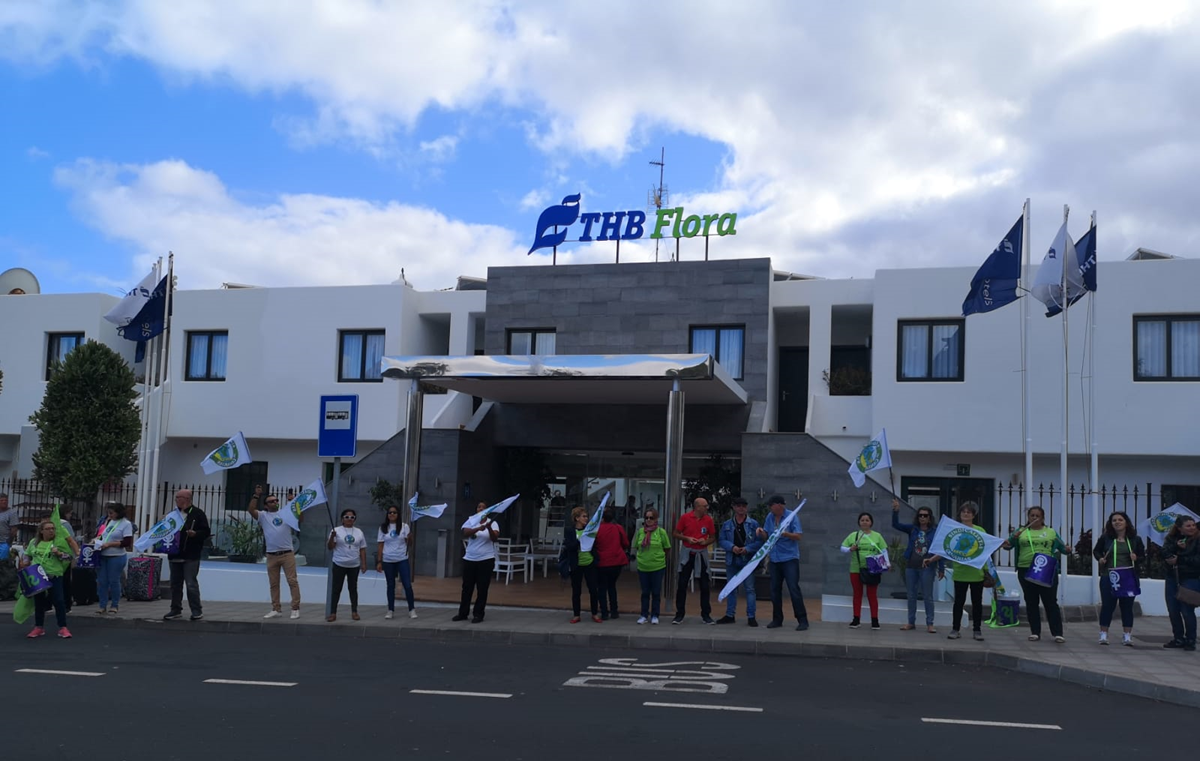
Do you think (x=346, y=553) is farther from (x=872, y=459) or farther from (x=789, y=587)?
(x=872, y=459)

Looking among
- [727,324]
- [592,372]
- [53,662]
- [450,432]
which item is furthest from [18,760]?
[727,324]

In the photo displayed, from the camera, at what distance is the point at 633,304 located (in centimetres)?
2172

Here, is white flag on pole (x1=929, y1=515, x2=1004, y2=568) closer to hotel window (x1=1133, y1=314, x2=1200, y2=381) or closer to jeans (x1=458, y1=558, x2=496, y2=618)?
jeans (x1=458, y1=558, x2=496, y2=618)

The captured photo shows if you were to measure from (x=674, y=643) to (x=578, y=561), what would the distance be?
2.11 metres

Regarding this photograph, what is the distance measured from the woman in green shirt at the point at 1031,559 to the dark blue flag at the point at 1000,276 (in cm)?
506

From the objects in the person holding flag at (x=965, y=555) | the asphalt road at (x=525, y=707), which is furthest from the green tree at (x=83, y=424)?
the person holding flag at (x=965, y=555)

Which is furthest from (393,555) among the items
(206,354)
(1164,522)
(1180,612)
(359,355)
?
(206,354)

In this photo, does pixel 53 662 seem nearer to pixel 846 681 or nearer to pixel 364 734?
pixel 364 734

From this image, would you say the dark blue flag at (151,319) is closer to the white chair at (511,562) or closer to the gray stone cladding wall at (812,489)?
the white chair at (511,562)

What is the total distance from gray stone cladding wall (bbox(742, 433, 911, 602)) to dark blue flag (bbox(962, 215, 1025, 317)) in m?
3.55

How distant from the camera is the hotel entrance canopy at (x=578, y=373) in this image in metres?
15.2

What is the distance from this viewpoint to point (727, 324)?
21.4 m

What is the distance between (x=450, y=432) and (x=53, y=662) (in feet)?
32.3

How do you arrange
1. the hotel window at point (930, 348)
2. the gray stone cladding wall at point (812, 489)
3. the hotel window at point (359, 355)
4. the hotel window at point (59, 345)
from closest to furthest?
the gray stone cladding wall at point (812, 489) < the hotel window at point (930, 348) < the hotel window at point (359, 355) < the hotel window at point (59, 345)
